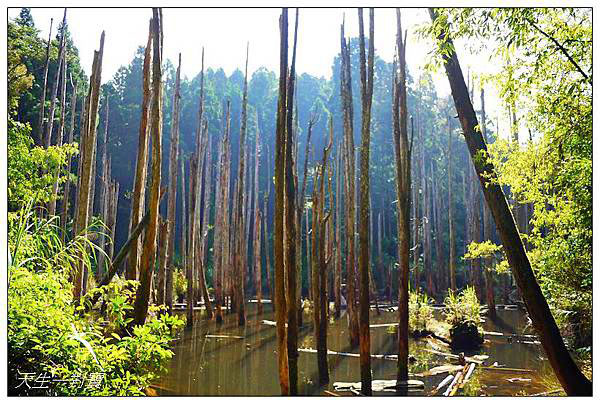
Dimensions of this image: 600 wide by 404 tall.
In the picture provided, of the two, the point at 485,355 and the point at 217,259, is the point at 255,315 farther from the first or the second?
the point at 485,355

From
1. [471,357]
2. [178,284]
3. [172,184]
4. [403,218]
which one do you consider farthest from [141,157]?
[178,284]

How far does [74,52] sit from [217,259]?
5.32 m

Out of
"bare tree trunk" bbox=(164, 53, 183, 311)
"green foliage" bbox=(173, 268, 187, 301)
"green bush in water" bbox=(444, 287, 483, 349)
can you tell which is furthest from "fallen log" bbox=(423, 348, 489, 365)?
"green foliage" bbox=(173, 268, 187, 301)

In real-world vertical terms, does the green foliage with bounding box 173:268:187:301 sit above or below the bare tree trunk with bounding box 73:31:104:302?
below

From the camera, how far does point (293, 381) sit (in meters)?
3.63

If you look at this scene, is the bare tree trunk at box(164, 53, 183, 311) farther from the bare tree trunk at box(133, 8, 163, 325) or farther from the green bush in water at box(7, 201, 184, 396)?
the green bush in water at box(7, 201, 184, 396)

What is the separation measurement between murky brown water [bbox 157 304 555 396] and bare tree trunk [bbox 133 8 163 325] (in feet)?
3.13

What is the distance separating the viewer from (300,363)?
591 cm

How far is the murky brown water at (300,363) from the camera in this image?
477 centimetres

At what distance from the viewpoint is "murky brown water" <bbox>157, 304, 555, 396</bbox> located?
477 cm

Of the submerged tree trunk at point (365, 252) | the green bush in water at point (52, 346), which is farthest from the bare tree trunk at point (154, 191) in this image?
the submerged tree trunk at point (365, 252)

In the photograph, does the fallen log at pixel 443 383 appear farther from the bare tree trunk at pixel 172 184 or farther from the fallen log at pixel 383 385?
the bare tree trunk at pixel 172 184

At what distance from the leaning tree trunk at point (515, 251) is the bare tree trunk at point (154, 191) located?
2.11 m
